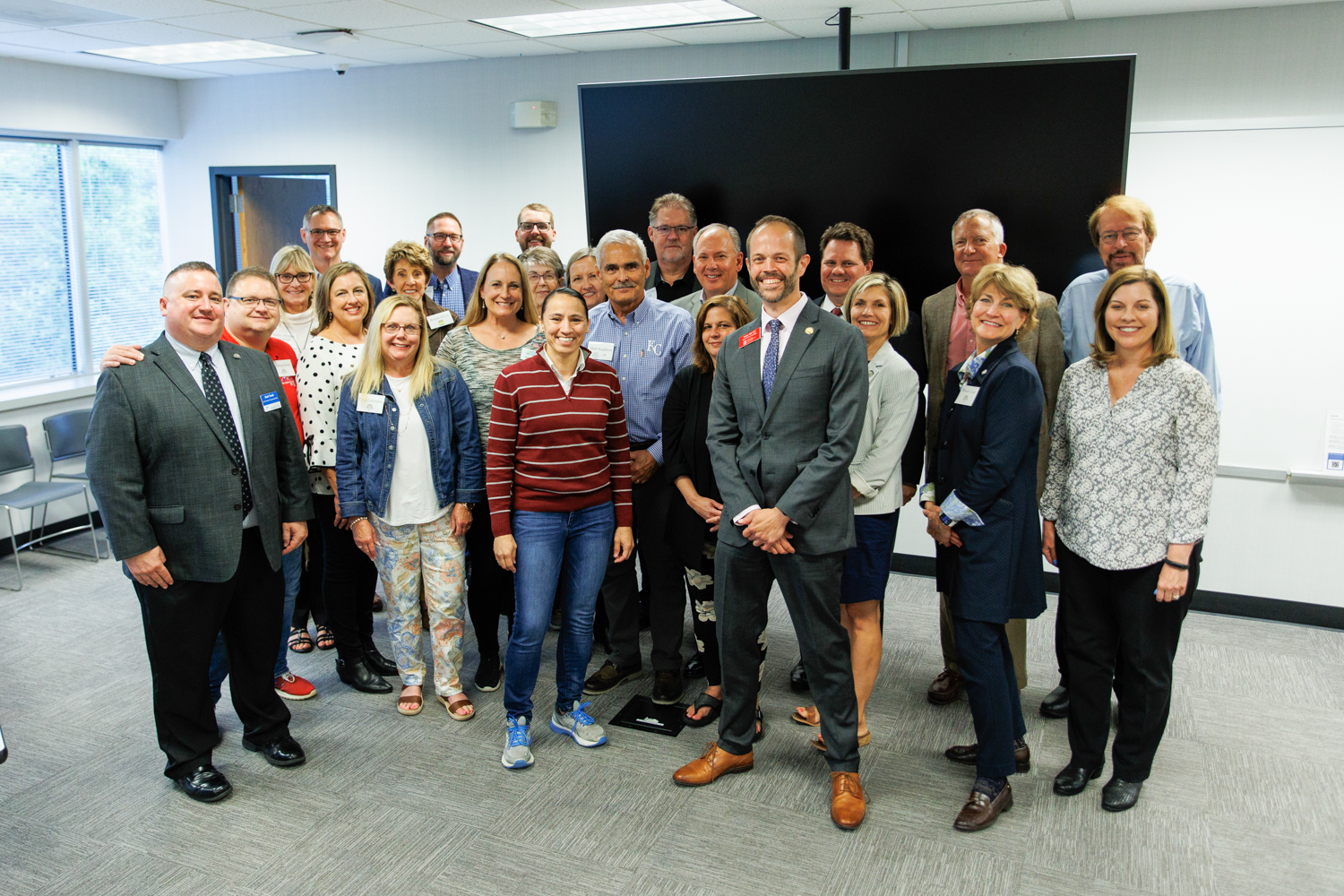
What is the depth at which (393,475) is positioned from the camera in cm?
321

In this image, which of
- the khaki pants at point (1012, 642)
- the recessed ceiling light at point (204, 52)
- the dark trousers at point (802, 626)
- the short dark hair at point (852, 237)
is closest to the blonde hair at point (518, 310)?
the short dark hair at point (852, 237)

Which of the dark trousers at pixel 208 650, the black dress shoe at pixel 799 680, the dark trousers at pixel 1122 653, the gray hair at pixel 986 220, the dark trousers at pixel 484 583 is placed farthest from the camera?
the black dress shoe at pixel 799 680

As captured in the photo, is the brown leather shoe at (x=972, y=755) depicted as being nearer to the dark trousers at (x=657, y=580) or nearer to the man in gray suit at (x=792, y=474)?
the man in gray suit at (x=792, y=474)

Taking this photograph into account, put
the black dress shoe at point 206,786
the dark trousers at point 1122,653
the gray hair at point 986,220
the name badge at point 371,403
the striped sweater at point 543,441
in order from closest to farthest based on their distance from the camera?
the dark trousers at point 1122,653
the black dress shoe at point 206,786
the striped sweater at point 543,441
the name badge at point 371,403
the gray hair at point 986,220

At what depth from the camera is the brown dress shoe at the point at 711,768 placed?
294 centimetres

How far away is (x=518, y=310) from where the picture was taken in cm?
347

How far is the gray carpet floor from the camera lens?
2.52m

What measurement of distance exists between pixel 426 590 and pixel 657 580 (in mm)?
840

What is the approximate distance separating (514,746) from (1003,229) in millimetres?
2587

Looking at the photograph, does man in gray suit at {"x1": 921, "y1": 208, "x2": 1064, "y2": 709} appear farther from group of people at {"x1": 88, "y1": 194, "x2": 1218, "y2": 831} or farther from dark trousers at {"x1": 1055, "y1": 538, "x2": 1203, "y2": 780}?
dark trousers at {"x1": 1055, "y1": 538, "x2": 1203, "y2": 780}

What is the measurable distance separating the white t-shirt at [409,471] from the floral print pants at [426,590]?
6cm

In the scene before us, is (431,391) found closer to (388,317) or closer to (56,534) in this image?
(388,317)

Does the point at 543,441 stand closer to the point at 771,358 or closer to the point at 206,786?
the point at 771,358

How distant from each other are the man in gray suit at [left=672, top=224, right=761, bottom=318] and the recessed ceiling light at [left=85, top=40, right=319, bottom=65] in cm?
345
